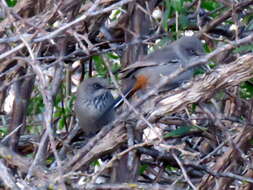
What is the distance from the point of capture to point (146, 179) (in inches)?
205

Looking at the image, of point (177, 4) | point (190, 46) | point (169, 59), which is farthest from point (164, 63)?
point (177, 4)

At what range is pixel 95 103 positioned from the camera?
6.33 metres

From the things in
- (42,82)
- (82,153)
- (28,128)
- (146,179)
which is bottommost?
(146,179)

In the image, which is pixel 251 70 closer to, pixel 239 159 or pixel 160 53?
pixel 239 159

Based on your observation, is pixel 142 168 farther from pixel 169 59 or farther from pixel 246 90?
pixel 169 59

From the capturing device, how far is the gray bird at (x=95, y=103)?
597cm

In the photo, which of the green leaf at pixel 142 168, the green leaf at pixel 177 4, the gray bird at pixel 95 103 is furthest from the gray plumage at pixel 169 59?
the green leaf at pixel 177 4

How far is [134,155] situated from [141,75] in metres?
1.47

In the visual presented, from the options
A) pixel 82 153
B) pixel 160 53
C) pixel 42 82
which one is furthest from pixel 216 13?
pixel 42 82

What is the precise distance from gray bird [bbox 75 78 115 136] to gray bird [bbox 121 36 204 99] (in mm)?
342

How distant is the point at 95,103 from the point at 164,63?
859 mm

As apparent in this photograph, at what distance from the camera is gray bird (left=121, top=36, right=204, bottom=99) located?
5699mm

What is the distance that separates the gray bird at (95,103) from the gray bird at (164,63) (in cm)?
34

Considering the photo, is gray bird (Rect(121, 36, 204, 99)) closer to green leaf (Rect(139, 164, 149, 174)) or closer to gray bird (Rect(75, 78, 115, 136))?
gray bird (Rect(75, 78, 115, 136))
